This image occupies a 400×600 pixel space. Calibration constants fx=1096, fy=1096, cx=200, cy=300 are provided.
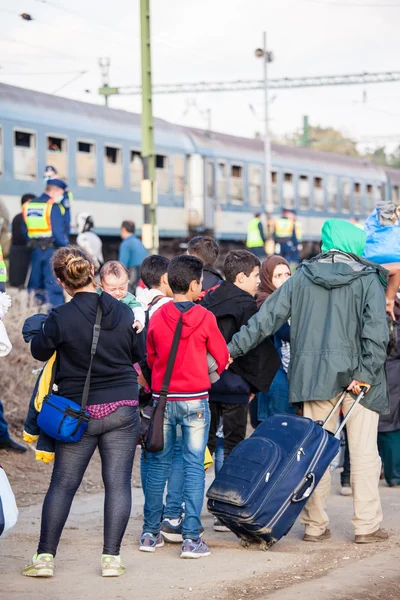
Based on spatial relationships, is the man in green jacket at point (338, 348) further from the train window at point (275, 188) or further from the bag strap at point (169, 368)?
the train window at point (275, 188)

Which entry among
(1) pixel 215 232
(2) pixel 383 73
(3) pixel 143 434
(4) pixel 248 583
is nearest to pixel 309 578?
(4) pixel 248 583

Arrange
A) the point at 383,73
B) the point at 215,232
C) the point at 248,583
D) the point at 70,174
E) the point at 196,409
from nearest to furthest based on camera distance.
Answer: the point at 248,583, the point at 196,409, the point at 70,174, the point at 215,232, the point at 383,73

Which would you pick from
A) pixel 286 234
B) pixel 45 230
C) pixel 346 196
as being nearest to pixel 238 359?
pixel 45 230

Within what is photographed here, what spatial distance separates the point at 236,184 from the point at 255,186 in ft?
3.95

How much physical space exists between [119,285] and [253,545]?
5.74ft

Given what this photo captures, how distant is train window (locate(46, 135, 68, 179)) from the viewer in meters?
23.0

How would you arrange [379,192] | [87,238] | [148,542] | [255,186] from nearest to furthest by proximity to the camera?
1. [148,542]
2. [87,238]
3. [255,186]
4. [379,192]

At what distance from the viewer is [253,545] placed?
21.5 ft

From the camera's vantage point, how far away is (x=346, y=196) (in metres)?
39.8

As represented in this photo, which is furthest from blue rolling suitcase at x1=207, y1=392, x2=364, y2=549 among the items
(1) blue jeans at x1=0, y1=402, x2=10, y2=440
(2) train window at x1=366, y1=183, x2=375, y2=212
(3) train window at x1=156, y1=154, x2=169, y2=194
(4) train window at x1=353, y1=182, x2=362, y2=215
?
(2) train window at x1=366, y1=183, x2=375, y2=212

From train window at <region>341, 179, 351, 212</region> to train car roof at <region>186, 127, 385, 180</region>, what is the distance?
473 mm

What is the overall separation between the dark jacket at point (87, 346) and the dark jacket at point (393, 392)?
10.2 ft

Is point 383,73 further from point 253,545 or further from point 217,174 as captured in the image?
point 253,545

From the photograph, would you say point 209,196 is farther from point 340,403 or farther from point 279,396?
point 340,403
